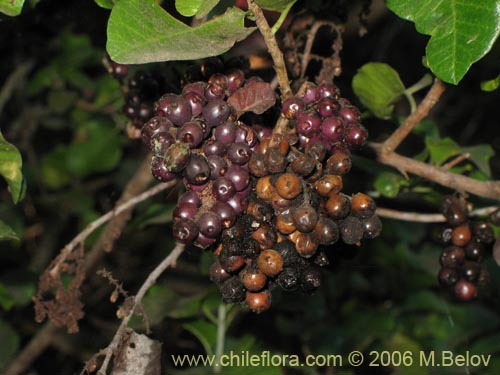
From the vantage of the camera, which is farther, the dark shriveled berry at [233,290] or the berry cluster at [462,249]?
the berry cluster at [462,249]

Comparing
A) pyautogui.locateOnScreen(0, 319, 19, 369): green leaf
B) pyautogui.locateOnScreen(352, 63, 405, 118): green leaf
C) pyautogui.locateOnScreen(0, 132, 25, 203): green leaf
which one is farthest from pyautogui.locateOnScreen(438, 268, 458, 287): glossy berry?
pyautogui.locateOnScreen(0, 319, 19, 369): green leaf

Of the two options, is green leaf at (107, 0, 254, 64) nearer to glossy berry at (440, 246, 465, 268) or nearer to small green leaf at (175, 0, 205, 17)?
small green leaf at (175, 0, 205, 17)

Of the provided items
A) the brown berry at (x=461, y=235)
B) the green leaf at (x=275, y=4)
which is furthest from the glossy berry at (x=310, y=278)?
the brown berry at (x=461, y=235)

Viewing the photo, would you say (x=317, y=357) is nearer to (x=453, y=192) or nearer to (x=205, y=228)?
(x=453, y=192)

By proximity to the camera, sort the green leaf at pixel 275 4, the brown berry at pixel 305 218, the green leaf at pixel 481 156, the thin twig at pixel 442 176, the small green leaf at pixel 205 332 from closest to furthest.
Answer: the brown berry at pixel 305 218
the green leaf at pixel 275 4
the thin twig at pixel 442 176
the green leaf at pixel 481 156
the small green leaf at pixel 205 332

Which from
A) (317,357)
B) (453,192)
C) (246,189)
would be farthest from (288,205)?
(317,357)

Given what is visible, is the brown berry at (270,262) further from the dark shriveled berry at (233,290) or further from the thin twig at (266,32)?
the thin twig at (266,32)

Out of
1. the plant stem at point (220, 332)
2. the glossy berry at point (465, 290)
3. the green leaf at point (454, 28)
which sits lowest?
the plant stem at point (220, 332)

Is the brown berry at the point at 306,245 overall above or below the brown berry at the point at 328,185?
below
